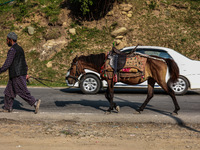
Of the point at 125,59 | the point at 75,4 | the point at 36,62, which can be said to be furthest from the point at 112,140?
the point at 75,4

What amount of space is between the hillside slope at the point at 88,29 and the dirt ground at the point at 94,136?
37.1 ft

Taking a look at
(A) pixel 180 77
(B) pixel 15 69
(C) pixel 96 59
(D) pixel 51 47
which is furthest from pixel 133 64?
(D) pixel 51 47

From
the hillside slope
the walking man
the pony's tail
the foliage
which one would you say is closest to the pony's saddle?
the pony's tail

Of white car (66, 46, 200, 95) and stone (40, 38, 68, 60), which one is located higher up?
stone (40, 38, 68, 60)

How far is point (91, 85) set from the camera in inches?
440

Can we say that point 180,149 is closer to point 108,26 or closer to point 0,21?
point 108,26

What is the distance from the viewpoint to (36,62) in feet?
61.3

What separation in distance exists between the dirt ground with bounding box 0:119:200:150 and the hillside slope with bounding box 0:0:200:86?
11320 mm

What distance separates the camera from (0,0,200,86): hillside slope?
63.0 feet

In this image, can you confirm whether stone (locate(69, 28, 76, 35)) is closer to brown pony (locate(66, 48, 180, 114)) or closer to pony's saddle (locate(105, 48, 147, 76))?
brown pony (locate(66, 48, 180, 114))

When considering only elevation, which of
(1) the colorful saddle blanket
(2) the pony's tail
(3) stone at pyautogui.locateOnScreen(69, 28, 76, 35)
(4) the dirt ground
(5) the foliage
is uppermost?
(5) the foliage

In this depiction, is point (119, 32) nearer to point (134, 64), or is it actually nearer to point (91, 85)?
point (91, 85)

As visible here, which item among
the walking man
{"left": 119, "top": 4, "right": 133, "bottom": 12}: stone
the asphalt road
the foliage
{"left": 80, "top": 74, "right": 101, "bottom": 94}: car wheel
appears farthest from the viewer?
Result: {"left": 119, "top": 4, "right": 133, "bottom": 12}: stone

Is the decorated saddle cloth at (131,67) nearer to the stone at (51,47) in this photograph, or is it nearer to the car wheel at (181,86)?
the car wheel at (181,86)
